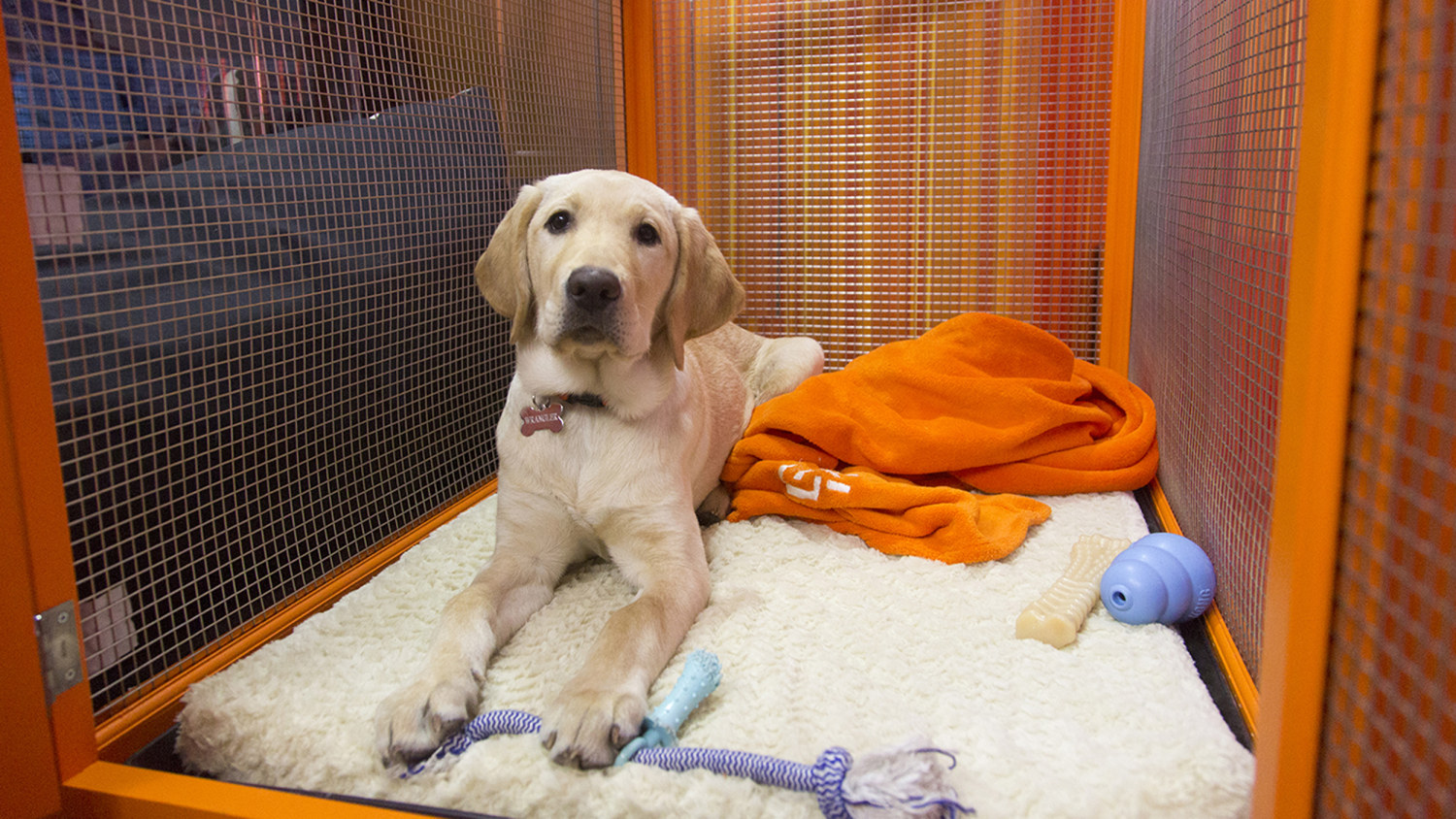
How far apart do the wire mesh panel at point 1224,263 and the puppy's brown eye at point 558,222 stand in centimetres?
150

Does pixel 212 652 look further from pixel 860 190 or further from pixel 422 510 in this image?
pixel 860 190

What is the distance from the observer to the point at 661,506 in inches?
Answer: 88.6

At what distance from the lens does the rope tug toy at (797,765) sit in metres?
1.37

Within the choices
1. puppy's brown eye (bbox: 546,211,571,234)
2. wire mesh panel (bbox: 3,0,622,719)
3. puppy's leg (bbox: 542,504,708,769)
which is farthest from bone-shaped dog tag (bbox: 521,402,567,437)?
wire mesh panel (bbox: 3,0,622,719)

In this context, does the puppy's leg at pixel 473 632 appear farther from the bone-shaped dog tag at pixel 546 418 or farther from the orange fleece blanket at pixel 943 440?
the orange fleece blanket at pixel 943 440

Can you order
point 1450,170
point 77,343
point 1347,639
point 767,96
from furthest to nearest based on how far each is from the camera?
point 767,96, point 77,343, point 1347,639, point 1450,170

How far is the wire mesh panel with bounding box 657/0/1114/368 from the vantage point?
3574mm

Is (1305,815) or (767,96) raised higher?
(767,96)

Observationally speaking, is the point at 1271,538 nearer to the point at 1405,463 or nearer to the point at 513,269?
the point at 1405,463

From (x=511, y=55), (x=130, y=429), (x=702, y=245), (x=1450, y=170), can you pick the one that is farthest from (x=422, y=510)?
(x=1450, y=170)

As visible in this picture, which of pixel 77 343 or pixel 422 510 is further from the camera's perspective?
pixel 422 510

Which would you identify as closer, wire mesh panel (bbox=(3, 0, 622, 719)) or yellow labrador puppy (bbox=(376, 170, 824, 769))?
wire mesh panel (bbox=(3, 0, 622, 719))

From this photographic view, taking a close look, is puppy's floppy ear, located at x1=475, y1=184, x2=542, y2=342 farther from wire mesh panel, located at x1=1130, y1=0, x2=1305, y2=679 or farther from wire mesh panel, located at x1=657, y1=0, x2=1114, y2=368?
wire mesh panel, located at x1=657, y1=0, x2=1114, y2=368

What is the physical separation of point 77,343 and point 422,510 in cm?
124
